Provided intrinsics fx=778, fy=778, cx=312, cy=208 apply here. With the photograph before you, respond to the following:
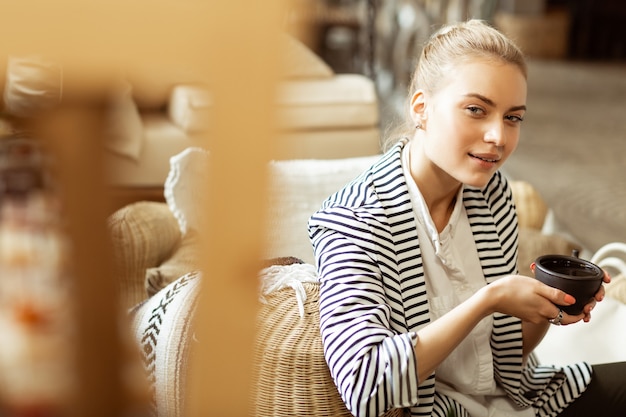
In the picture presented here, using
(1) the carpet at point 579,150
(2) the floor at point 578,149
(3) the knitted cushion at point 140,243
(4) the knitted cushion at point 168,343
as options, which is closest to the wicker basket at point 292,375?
(4) the knitted cushion at point 168,343

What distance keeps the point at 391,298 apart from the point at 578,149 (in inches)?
157

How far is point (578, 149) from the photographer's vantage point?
4855 mm

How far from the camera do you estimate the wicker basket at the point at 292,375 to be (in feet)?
3.91

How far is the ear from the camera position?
51.4 inches

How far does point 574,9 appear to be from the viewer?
8094mm

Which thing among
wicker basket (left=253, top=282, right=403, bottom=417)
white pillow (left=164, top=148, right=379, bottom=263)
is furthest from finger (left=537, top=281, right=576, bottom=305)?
white pillow (left=164, top=148, right=379, bottom=263)

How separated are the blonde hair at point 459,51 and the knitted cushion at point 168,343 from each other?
20.8 inches

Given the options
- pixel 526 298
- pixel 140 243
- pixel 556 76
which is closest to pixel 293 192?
Answer: pixel 140 243

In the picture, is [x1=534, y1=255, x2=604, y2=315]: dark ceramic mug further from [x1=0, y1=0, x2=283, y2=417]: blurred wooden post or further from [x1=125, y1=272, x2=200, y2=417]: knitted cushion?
[x1=0, y1=0, x2=283, y2=417]: blurred wooden post

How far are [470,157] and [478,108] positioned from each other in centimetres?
8

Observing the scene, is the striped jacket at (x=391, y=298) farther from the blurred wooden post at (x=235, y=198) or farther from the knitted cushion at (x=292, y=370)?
the blurred wooden post at (x=235, y=198)

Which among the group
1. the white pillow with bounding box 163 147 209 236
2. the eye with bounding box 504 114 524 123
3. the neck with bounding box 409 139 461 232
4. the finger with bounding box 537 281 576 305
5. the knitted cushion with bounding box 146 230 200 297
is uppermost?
the eye with bounding box 504 114 524 123

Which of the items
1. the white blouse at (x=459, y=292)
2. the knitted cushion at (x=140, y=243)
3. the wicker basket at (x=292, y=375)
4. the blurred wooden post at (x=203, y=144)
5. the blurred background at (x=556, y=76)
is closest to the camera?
the blurred wooden post at (x=203, y=144)

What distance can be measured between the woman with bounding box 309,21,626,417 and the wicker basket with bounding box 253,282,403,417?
7 centimetres
